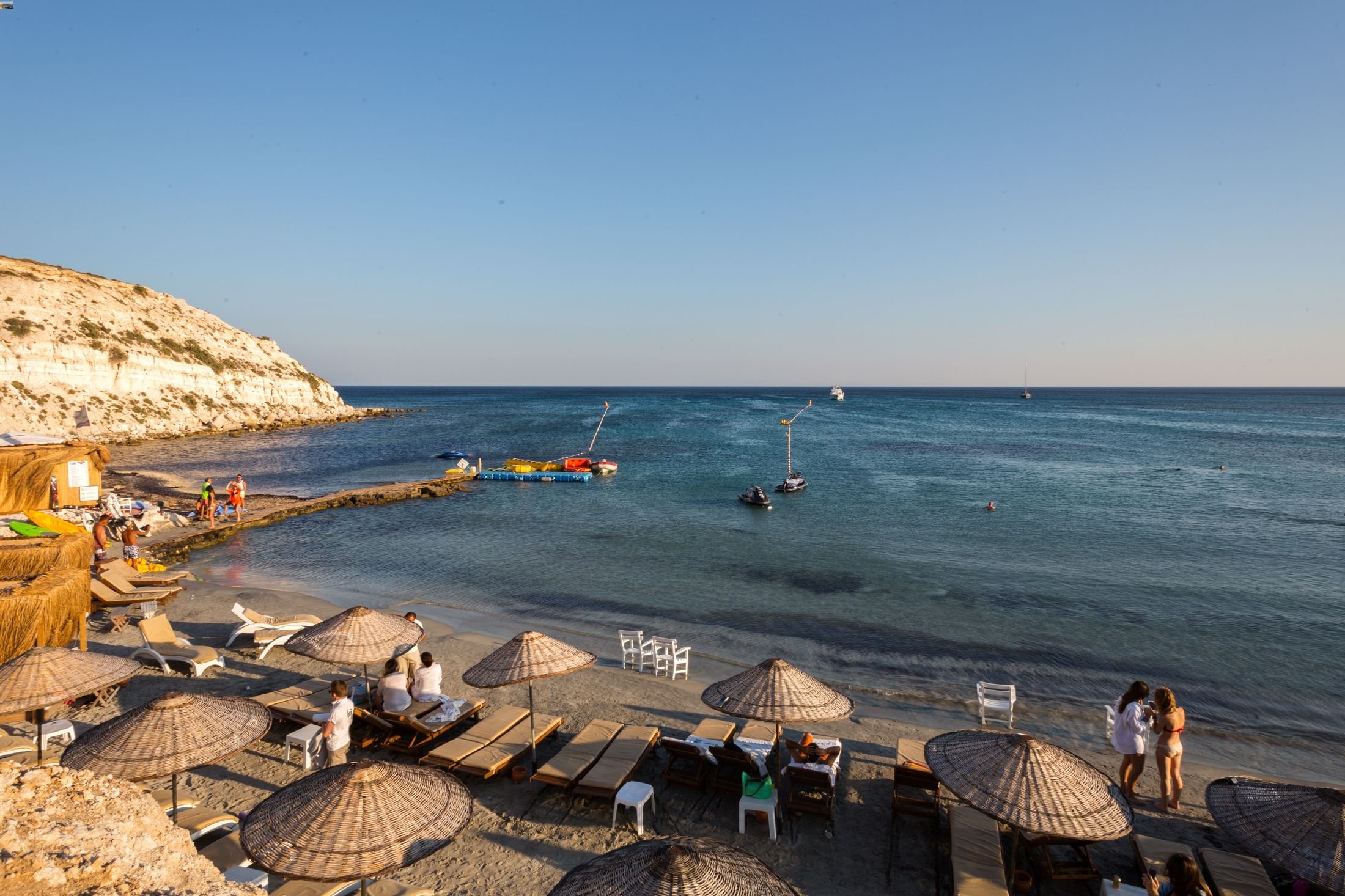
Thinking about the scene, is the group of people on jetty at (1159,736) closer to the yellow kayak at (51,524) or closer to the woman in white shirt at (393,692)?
the woman in white shirt at (393,692)

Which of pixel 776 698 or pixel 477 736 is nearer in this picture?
pixel 776 698

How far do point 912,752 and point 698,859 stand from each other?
616 centimetres

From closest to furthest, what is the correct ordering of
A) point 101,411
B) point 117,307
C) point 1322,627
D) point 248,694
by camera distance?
point 248,694 < point 1322,627 < point 101,411 < point 117,307

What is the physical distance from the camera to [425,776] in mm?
6805

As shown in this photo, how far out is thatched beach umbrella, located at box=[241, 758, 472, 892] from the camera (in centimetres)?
579

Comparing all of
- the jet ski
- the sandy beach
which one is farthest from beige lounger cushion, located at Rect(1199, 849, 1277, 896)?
the jet ski

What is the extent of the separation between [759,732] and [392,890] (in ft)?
18.8

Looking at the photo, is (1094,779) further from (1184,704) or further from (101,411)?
(101,411)

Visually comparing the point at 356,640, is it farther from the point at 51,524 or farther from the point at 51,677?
the point at 51,524

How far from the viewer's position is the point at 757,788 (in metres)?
8.86

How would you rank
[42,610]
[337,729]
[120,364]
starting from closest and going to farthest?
[337,729], [42,610], [120,364]

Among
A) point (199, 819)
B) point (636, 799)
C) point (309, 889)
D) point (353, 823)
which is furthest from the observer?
point (636, 799)

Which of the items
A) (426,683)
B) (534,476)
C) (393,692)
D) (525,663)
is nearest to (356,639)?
(393,692)

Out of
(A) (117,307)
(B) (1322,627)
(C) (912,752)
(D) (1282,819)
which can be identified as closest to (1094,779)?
(D) (1282,819)
